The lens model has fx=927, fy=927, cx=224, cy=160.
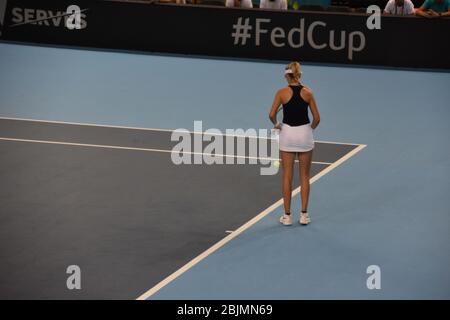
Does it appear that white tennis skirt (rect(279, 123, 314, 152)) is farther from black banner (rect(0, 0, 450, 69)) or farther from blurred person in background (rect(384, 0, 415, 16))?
blurred person in background (rect(384, 0, 415, 16))

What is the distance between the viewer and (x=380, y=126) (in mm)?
16172

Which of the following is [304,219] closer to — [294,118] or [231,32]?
[294,118]

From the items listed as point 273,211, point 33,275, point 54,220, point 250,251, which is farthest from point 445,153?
point 33,275

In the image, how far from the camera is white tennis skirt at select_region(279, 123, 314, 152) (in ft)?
36.9

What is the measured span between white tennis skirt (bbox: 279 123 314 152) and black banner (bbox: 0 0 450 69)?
889cm

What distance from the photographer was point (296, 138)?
11.2m

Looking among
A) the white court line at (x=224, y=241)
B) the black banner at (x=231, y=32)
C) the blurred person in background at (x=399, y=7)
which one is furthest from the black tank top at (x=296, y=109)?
the blurred person in background at (x=399, y=7)

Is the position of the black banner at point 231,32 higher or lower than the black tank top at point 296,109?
higher

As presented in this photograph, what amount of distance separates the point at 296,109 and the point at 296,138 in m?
0.35

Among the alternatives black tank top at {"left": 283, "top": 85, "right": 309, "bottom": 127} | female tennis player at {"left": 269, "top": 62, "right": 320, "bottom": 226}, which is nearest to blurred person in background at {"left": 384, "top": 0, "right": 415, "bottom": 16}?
female tennis player at {"left": 269, "top": 62, "right": 320, "bottom": 226}

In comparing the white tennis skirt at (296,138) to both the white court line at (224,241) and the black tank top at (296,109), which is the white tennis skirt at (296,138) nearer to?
the black tank top at (296,109)

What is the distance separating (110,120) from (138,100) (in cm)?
144

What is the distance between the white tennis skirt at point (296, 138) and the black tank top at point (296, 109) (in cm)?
6

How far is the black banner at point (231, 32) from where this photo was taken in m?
19.8
